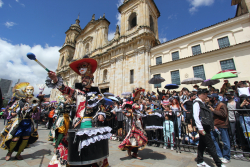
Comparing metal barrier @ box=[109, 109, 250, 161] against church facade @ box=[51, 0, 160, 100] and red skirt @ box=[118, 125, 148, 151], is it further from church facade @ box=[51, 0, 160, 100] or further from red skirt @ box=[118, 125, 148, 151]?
church facade @ box=[51, 0, 160, 100]

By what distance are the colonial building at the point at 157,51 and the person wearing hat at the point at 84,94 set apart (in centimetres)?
969

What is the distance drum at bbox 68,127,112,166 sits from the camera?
1.82 meters

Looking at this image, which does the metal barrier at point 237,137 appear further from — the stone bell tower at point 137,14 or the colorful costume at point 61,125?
the stone bell tower at point 137,14

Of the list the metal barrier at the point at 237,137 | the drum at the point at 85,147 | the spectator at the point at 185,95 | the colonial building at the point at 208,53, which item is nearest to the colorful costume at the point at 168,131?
the metal barrier at the point at 237,137

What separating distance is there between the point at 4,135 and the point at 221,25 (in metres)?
18.8

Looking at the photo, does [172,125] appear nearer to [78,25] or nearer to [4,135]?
[4,135]

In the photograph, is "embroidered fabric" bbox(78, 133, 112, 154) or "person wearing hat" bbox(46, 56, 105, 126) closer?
"embroidered fabric" bbox(78, 133, 112, 154)

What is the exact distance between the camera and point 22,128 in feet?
12.8

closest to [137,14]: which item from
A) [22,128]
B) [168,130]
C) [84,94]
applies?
[168,130]

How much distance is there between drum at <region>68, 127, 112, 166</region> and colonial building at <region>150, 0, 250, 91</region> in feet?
44.1

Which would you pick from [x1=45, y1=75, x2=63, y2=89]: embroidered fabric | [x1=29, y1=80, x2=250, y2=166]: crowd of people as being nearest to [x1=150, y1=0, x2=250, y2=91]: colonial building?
[x1=29, y1=80, x2=250, y2=166]: crowd of people

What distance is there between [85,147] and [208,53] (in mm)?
14842

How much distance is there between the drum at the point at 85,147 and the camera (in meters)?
1.82

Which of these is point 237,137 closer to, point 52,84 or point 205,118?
point 205,118
